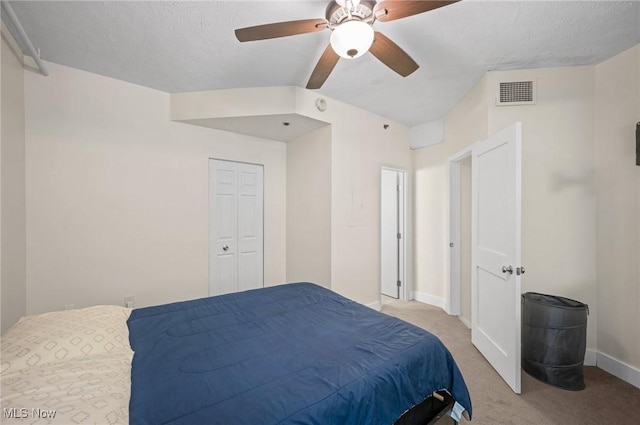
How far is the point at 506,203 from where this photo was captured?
6.89ft

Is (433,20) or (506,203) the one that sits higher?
(433,20)

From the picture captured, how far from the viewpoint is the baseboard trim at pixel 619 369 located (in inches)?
80.1

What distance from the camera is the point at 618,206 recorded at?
2.21 metres

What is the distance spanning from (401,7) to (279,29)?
682mm

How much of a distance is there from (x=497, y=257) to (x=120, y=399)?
2.52 meters

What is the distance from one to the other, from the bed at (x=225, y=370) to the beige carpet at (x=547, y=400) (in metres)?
0.62

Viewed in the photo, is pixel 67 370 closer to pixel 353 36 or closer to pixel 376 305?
pixel 353 36

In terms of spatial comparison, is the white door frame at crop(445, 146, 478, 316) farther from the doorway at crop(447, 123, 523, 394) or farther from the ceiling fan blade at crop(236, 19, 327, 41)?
the ceiling fan blade at crop(236, 19, 327, 41)

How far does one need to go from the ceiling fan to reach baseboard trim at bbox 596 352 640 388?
9.52ft

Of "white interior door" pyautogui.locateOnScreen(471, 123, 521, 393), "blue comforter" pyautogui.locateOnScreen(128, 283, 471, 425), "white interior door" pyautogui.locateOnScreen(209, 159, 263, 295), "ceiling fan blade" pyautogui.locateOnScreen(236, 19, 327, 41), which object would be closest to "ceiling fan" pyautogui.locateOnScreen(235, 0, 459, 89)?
"ceiling fan blade" pyautogui.locateOnScreen(236, 19, 327, 41)

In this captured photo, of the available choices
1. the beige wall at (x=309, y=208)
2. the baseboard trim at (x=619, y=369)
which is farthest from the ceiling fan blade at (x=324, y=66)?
the baseboard trim at (x=619, y=369)

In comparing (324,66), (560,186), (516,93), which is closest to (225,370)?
(324,66)

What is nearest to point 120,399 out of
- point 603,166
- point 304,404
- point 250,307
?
point 304,404

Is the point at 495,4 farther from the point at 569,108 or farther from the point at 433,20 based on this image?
the point at 569,108
